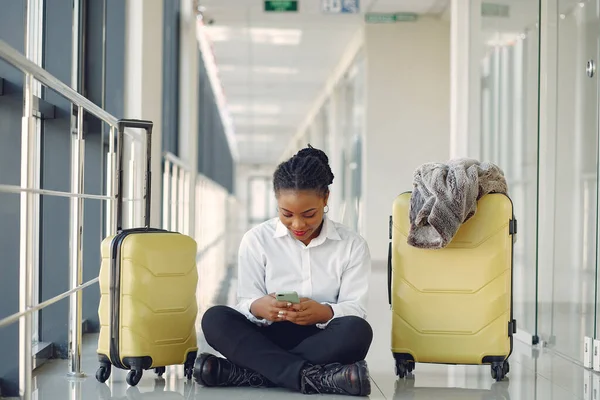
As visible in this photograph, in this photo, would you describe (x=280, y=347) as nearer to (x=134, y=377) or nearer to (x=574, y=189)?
(x=134, y=377)

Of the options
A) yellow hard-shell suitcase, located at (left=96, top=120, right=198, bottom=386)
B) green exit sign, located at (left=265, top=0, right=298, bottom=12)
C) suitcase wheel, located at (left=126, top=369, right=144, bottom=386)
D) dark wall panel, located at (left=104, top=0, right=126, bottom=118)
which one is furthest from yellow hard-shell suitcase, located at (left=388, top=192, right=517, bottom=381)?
green exit sign, located at (left=265, top=0, right=298, bottom=12)

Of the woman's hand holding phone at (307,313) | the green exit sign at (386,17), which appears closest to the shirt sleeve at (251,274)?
the woman's hand holding phone at (307,313)

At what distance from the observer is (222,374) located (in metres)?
2.65

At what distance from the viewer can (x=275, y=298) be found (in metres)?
2.57

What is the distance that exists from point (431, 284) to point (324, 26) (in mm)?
7839

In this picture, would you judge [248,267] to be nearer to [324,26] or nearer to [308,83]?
[324,26]

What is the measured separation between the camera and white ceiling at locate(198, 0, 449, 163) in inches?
365

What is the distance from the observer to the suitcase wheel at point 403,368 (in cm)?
288

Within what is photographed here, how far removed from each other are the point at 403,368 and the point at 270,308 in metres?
0.62

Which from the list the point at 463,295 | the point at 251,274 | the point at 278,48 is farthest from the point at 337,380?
the point at 278,48

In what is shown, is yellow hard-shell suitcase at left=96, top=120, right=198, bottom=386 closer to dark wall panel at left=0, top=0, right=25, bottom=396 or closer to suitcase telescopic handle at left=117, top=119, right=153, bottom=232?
suitcase telescopic handle at left=117, top=119, right=153, bottom=232

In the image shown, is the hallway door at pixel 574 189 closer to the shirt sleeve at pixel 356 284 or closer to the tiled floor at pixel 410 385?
the tiled floor at pixel 410 385

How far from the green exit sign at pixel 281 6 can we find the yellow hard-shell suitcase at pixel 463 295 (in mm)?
6171

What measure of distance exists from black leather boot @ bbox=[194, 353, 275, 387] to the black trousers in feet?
0.14
